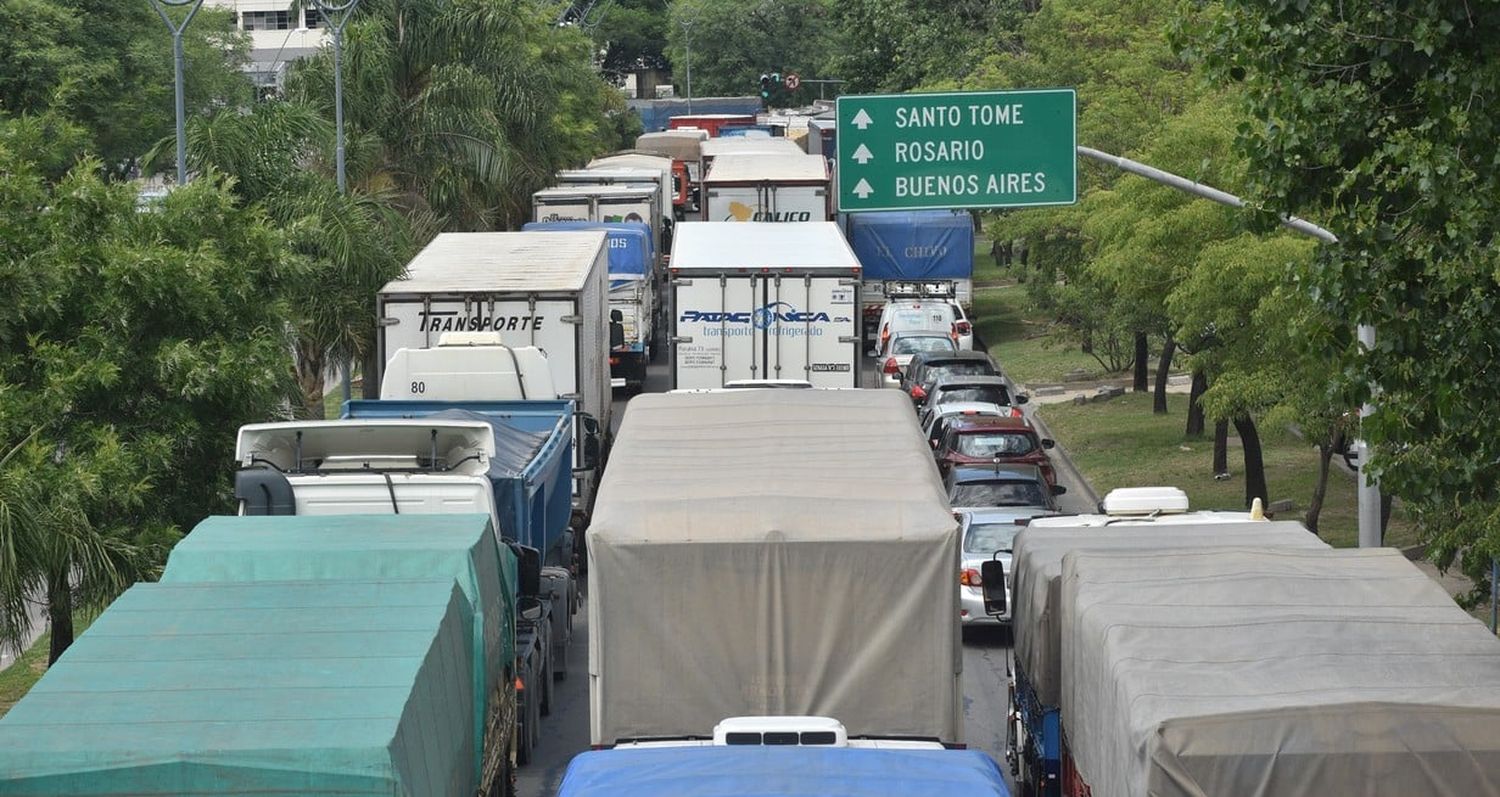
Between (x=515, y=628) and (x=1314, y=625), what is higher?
(x=1314, y=625)

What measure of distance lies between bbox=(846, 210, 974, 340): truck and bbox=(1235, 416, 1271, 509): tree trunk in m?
17.9

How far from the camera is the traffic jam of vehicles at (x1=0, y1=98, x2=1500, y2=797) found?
8.56 meters

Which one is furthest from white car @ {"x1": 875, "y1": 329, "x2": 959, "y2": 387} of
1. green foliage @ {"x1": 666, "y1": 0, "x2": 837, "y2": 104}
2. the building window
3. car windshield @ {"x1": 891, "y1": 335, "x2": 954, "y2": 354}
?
the building window

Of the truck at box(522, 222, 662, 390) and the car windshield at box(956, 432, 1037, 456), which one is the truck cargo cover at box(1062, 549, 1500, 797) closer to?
the car windshield at box(956, 432, 1037, 456)

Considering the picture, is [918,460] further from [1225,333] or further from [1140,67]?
[1140,67]

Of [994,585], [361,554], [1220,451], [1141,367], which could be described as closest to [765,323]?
[1220,451]

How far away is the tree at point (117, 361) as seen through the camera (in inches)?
561

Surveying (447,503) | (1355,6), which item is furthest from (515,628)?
(1355,6)

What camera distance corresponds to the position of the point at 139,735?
8.34 m

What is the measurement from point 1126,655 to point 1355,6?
14.7ft

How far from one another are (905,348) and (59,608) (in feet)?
72.6

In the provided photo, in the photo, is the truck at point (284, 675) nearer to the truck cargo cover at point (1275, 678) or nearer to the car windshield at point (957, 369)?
the truck cargo cover at point (1275, 678)

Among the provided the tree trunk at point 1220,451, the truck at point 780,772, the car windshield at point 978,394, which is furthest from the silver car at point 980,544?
the truck at point 780,772

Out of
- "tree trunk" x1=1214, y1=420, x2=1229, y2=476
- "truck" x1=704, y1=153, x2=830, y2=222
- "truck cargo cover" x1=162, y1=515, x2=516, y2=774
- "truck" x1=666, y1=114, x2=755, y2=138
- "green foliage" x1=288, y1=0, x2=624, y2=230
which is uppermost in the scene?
"truck" x1=666, y1=114, x2=755, y2=138
